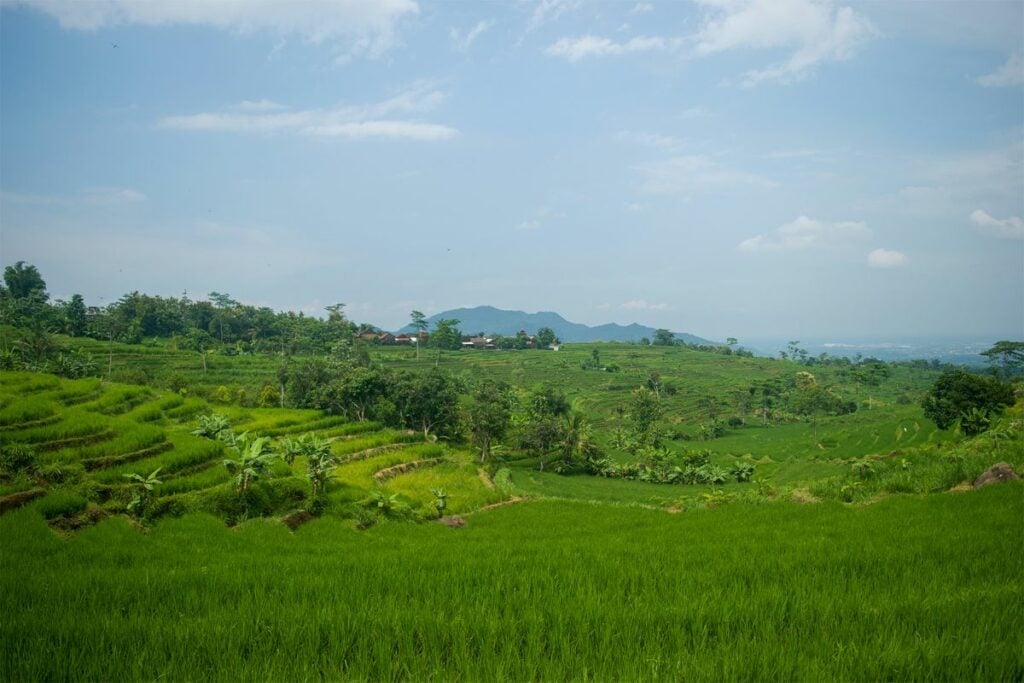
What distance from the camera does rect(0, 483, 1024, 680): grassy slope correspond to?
3.43 meters

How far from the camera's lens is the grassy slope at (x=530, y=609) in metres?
3.43

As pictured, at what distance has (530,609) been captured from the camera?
4.43 m

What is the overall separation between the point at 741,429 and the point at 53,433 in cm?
6774

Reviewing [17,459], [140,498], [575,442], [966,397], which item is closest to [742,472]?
[575,442]

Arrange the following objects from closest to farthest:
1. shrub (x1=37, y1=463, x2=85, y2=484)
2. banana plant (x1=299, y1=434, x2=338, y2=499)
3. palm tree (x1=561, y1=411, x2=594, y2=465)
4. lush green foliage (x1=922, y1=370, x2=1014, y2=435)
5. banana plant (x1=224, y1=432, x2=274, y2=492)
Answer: shrub (x1=37, y1=463, x2=85, y2=484)
banana plant (x1=224, y1=432, x2=274, y2=492)
banana plant (x1=299, y1=434, x2=338, y2=499)
lush green foliage (x1=922, y1=370, x2=1014, y2=435)
palm tree (x1=561, y1=411, x2=594, y2=465)

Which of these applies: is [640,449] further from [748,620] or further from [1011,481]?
[748,620]

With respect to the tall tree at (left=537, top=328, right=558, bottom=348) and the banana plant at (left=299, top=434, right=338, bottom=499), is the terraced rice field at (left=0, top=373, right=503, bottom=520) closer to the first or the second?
the banana plant at (left=299, top=434, right=338, bottom=499)

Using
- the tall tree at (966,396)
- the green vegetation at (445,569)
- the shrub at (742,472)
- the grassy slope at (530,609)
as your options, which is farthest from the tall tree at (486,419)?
the grassy slope at (530,609)

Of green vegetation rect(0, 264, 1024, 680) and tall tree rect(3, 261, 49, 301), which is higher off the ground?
tall tree rect(3, 261, 49, 301)

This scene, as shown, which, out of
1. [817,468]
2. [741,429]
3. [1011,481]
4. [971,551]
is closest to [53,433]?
[971,551]

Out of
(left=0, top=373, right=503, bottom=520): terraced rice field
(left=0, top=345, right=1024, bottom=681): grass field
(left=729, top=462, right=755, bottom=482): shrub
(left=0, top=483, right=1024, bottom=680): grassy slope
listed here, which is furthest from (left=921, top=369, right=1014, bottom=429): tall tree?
(left=0, top=483, right=1024, bottom=680): grassy slope

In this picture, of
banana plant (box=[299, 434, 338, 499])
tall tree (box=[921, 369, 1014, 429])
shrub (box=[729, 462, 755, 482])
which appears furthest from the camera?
shrub (box=[729, 462, 755, 482])

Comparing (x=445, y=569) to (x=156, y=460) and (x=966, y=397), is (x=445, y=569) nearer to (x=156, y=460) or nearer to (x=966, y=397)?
(x=156, y=460)

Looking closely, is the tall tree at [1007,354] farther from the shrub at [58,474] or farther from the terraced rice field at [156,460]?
the shrub at [58,474]
